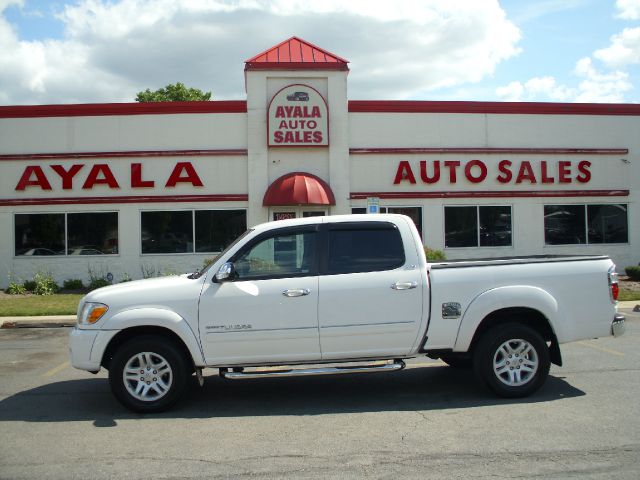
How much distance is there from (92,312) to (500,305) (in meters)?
4.19

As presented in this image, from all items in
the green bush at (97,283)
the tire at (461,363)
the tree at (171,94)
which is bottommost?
the tire at (461,363)

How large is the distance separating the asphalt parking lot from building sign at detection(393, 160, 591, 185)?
12.4m

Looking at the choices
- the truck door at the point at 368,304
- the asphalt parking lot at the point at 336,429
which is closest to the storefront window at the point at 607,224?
the asphalt parking lot at the point at 336,429

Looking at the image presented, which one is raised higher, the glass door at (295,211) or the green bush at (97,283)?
the glass door at (295,211)

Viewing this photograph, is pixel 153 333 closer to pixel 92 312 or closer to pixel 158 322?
pixel 158 322

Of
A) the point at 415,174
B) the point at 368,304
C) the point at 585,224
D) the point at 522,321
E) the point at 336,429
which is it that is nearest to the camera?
the point at 336,429

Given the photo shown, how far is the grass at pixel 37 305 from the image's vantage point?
14.8 meters

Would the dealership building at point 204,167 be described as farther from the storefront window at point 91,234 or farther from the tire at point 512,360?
the tire at point 512,360

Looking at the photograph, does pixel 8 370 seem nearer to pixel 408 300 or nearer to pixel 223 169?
pixel 408 300

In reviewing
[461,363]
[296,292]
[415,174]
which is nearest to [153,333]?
[296,292]

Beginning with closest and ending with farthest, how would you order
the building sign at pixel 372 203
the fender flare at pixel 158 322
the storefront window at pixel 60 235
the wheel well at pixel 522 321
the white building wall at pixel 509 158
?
the fender flare at pixel 158 322
the wheel well at pixel 522 321
the building sign at pixel 372 203
the storefront window at pixel 60 235
the white building wall at pixel 509 158

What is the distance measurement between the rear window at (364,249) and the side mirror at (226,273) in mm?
981

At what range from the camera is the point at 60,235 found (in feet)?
65.5

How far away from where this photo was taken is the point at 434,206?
2045 centimetres
